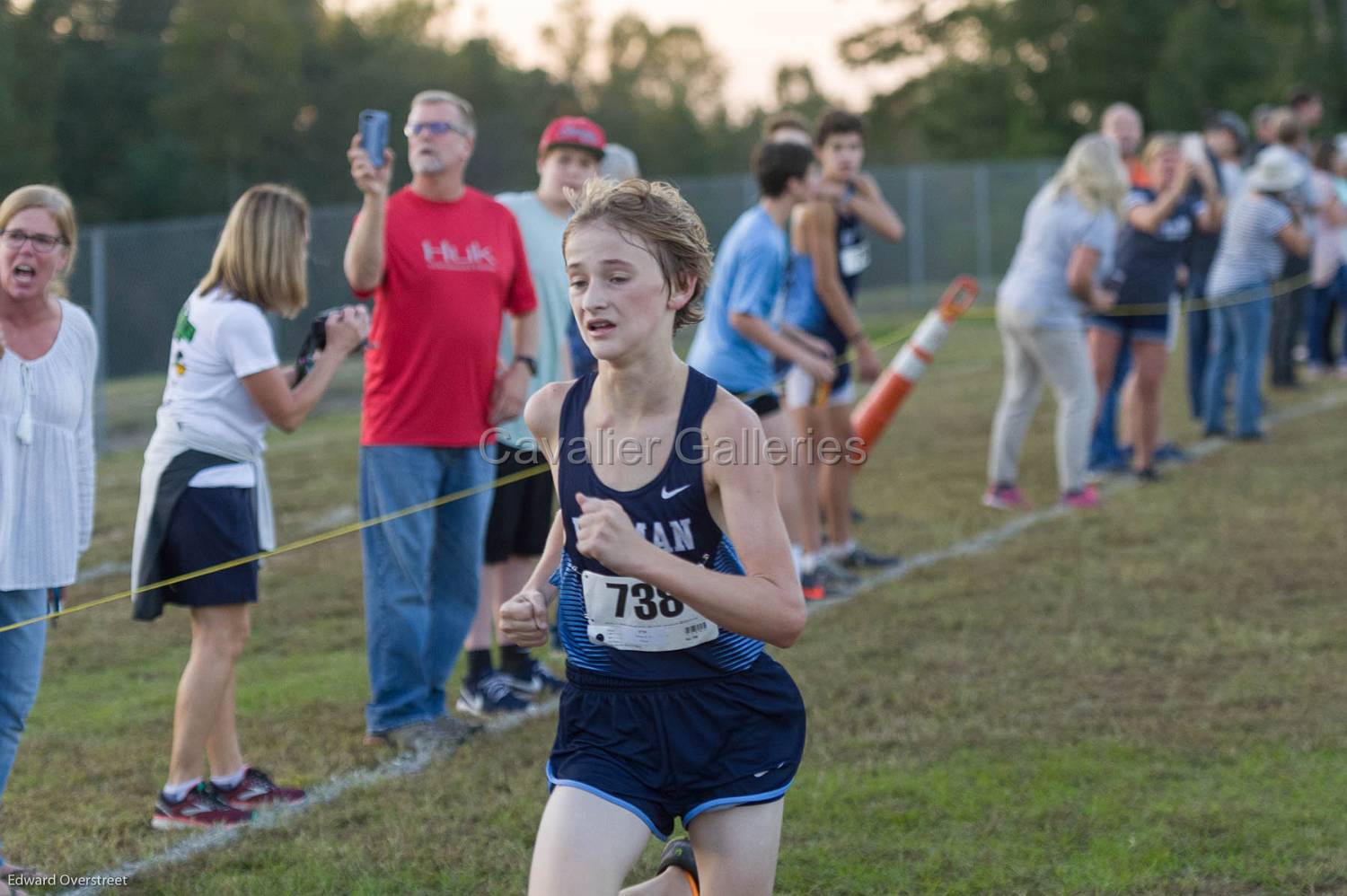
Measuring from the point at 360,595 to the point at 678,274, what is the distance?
5201 millimetres

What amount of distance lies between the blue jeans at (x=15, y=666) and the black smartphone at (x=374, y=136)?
186 centimetres

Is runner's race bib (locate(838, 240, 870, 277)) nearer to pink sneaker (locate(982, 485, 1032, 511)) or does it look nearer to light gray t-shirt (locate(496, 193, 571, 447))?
light gray t-shirt (locate(496, 193, 571, 447))

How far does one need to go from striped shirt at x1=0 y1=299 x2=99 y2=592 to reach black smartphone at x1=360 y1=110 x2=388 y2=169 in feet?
Answer: 4.00

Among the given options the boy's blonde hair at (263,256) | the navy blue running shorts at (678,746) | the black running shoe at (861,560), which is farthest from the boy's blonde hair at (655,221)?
the black running shoe at (861,560)

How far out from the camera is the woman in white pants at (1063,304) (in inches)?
357

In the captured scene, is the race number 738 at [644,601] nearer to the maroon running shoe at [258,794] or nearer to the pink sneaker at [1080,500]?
the maroon running shoe at [258,794]

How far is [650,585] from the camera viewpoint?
310 cm

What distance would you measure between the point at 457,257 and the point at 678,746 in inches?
117

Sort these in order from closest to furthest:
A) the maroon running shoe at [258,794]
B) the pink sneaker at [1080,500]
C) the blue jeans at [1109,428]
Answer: the maroon running shoe at [258,794]
the pink sneaker at [1080,500]
the blue jeans at [1109,428]

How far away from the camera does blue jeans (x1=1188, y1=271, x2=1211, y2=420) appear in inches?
507

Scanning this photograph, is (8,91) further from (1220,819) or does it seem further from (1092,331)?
(1220,819)

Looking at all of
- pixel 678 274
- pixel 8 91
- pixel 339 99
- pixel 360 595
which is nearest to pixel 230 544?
pixel 678 274

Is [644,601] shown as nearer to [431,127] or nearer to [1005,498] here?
[431,127]

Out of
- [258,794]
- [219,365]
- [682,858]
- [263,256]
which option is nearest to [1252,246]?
[263,256]
